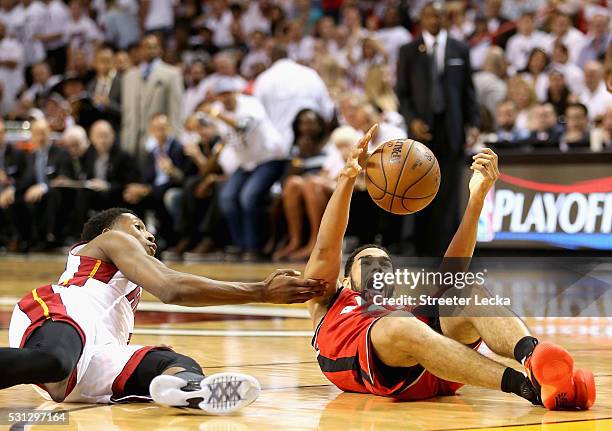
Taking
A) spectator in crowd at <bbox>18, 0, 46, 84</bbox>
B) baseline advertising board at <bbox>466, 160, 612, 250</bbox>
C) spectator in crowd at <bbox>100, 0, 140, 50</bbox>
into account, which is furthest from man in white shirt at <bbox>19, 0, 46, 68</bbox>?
baseline advertising board at <bbox>466, 160, 612, 250</bbox>

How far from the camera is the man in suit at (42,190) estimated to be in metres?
14.4

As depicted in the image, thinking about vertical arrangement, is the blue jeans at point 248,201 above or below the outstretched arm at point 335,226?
below

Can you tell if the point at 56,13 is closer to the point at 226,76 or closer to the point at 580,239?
the point at 226,76

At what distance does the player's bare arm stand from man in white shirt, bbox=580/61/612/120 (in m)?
8.76

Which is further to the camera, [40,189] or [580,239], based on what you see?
[40,189]

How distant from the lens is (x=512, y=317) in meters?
4.43

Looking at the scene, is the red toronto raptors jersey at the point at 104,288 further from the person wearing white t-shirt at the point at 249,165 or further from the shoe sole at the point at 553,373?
the person wearing white t-shirt at the point at 249,165

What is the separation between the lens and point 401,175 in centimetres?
475

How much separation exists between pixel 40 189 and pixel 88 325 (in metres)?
10.6

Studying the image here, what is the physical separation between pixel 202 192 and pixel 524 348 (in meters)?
9.30

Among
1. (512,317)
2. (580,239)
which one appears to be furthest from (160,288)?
(580,239)

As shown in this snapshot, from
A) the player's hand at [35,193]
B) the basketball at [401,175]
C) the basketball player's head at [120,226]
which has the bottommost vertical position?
the player's hand at [35,193]

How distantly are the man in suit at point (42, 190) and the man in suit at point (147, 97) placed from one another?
90 cm

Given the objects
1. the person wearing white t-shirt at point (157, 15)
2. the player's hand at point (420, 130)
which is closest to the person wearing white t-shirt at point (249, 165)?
the player's hand at point (420, 130)
